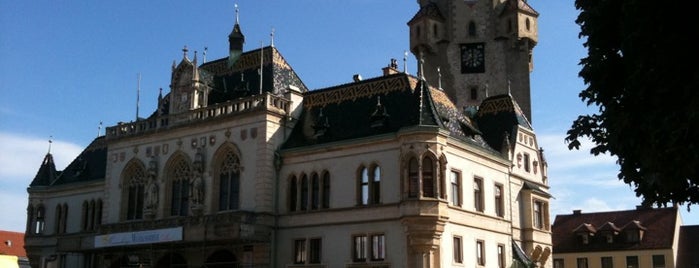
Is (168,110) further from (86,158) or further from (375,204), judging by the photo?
(375,204)

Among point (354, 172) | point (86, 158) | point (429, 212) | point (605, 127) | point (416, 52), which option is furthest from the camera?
point (416, 52)

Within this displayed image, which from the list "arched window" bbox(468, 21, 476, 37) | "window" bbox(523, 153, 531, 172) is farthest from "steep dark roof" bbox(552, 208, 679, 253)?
"window" bbox(523, 153, 531, 172)

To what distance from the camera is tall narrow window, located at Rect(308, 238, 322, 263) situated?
139 feet

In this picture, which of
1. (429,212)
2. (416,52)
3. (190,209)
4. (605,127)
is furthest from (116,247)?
(605,127)

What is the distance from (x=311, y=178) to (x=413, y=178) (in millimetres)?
6452

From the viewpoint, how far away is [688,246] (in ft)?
243

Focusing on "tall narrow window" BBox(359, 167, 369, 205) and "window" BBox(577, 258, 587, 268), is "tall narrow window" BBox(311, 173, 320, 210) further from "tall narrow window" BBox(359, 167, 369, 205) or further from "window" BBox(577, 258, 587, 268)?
"window" BBox(577, 258, 587, 268)

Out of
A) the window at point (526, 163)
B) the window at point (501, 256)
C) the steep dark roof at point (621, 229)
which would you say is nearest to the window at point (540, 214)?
the window at point (526, 163)

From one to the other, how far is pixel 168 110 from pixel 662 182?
37.8 meters

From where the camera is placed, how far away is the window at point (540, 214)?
50.4 meters

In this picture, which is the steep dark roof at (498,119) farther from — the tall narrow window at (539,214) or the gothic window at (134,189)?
the gothic window at (134,189)

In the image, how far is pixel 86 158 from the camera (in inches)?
2397

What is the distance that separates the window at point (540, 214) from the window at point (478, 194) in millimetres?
7399

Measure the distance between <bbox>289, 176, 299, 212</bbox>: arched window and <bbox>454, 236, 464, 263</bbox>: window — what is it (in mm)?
8709
